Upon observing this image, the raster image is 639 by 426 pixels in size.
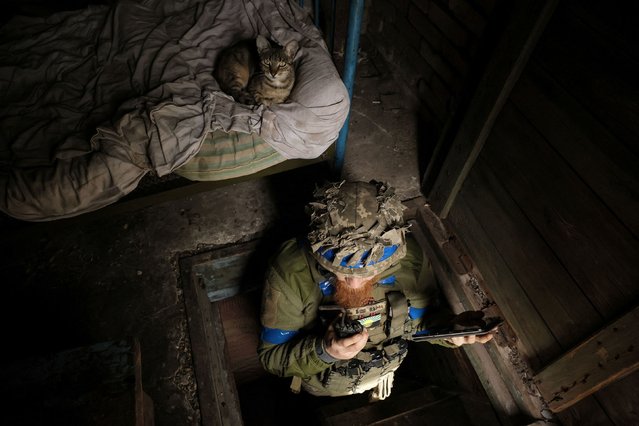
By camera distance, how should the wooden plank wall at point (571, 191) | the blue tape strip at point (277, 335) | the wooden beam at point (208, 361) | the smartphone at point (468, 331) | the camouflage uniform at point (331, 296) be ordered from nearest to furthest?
the wooden plank wall at point (571, 191)
the camouflage uniform at point (331, 296)
the smartphone at point (468, 331)
the blue tape strip at point (277, 335)
the wooden beam at point (208, 361)

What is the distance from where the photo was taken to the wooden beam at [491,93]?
1811mm

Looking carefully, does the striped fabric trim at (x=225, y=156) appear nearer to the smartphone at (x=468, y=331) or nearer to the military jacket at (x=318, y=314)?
the military jacket at (x=318, y=314)

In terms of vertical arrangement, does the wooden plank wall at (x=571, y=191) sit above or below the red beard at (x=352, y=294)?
above

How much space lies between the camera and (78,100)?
237cm

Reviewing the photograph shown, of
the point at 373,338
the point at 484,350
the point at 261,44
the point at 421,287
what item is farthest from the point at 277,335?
the point at 261,44

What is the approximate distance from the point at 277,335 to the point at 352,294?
0.53 m

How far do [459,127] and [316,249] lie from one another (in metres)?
1.54

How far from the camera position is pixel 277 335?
209 cm

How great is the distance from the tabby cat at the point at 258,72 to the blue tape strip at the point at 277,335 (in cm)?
145

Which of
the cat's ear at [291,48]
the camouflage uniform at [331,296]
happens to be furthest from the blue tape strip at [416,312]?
the cat's ear at [291,48]

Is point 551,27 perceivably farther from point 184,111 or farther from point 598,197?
point 184,111

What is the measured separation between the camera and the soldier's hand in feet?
5.86

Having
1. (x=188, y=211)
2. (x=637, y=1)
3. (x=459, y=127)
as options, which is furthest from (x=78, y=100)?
(x=637, y=1)

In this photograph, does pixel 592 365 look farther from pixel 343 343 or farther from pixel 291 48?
pixel 291 48
